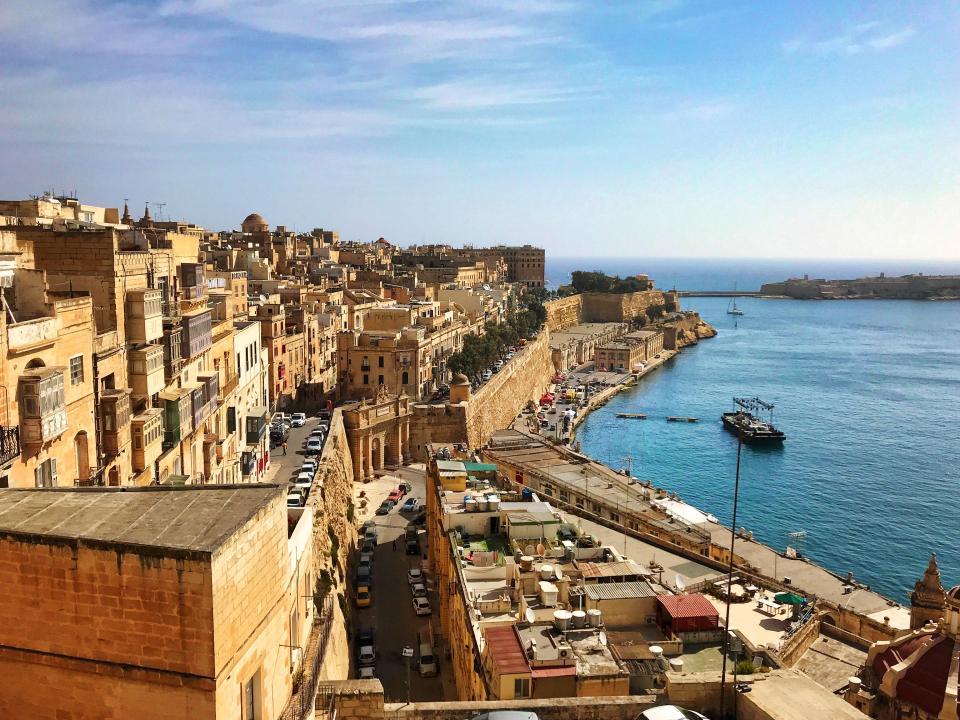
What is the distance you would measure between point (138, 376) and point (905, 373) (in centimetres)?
7855

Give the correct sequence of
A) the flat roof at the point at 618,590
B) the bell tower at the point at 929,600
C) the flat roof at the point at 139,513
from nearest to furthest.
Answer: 1. the flat roof at the point at 139,513
2. the flat roof at the point at 618,590
3. the bell tower at the point at 929,600

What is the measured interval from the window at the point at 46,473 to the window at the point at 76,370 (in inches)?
49.3

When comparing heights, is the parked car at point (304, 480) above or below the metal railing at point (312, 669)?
below

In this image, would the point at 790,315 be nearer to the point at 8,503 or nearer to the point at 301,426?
the point at 301,426

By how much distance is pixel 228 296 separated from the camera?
20984 millimetres

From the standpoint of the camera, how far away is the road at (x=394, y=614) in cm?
1667

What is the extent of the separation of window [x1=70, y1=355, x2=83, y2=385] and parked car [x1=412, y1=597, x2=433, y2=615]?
11.2 meters

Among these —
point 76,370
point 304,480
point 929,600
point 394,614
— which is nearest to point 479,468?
point 304,480

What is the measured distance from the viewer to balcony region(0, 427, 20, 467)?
355 inches

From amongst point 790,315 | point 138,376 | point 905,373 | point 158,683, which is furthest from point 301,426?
point 790,315

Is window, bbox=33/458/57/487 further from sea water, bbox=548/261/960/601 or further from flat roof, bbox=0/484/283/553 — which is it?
sea water, bbox=548/261/960/601

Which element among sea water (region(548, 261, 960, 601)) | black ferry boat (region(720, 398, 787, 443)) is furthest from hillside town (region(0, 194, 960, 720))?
black ferry boat (region(720, 398, 787, 443))

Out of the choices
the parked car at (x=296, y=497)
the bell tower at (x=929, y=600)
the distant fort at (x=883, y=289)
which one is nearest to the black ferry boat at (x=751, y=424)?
the bell tower at (x=929, y=600)

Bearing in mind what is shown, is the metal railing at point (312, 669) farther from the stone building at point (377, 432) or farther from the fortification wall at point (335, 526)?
the stone building at point (377, 432)
